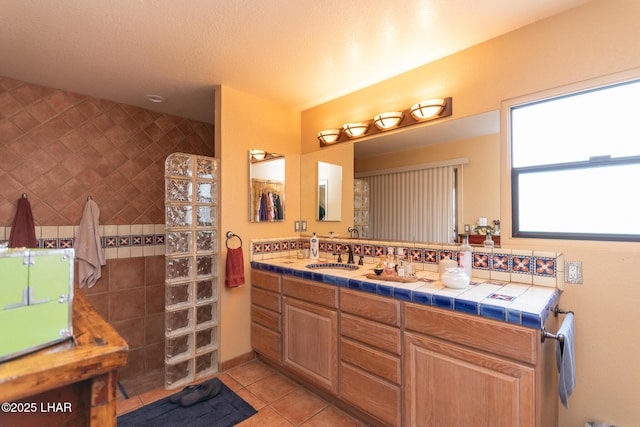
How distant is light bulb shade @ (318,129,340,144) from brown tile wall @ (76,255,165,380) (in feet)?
6.88

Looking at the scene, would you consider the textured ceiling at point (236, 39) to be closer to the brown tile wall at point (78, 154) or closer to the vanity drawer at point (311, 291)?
the brown tile wall at point (78, 154)

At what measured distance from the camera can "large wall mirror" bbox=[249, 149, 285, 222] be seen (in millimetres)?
2803

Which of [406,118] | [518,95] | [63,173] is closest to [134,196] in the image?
[63,173]

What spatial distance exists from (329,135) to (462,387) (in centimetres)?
223

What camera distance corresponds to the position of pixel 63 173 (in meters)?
2.64

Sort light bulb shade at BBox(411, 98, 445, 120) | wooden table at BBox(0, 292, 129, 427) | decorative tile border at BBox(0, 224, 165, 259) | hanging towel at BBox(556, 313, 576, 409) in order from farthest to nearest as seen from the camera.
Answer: decorative tile border at BBox(0, 224, 165, 259)
light bulb shade at BBox(411, 98, 445, 120)
hanging towel at BBox(556, 313, 576, 409)
wooden table at BBox(0, 292, 129, 427)

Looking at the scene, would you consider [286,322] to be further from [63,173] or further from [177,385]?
[63,173]

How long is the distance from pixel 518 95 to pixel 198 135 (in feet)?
10.3

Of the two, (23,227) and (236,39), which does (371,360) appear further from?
(23,227)

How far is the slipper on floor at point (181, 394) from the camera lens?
7.24 feet

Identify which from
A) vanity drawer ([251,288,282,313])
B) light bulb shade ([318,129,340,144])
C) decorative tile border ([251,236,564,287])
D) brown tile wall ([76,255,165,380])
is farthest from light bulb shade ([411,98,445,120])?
brown tile wall ([76,255,165,380])

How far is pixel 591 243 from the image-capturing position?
5.36 feet

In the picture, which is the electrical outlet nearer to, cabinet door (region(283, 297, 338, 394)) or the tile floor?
cabinet door (region(283, 297, 338, 394))

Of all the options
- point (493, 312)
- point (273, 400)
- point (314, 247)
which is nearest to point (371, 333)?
point (493, 312)
